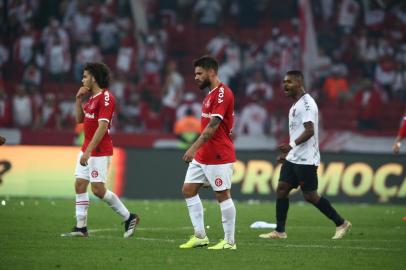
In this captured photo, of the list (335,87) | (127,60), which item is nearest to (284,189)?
(335,87)

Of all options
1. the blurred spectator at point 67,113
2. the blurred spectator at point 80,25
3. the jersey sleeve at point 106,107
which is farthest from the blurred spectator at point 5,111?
the jersey sleeve at point 106,107

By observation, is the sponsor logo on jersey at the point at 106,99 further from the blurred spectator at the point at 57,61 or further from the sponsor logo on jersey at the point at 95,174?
the blurred spectator at the point at 57,61

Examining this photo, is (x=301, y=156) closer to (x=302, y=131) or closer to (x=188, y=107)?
(x=302, y=131)

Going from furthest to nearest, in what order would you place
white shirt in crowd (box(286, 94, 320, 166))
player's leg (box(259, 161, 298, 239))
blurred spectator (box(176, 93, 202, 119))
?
1. blurred spectator (box(176, 93, 202, 119))
2. player's leg (box(259, 161, 298, 239))
3. white shirt in crowd (box(286, 94, 320, 166))

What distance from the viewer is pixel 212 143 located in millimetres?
12336

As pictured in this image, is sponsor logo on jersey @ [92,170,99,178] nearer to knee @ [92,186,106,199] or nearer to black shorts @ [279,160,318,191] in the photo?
knee @ [92,186,106,199]

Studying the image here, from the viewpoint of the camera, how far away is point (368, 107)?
28.1m

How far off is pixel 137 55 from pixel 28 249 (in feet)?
61.0

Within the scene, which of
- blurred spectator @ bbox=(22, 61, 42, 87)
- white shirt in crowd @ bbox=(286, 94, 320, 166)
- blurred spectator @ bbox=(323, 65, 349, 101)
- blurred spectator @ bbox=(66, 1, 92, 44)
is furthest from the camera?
blurred spectator @ bbox=(66, 1, 92, 44)

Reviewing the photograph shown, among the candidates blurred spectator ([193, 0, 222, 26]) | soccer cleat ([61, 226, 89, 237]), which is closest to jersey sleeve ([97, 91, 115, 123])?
soccer cleat ([61, 226, 89, 237])

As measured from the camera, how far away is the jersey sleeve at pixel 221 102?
1210 centimetres

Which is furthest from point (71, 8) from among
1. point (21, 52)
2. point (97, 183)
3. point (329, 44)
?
point (97, 183)

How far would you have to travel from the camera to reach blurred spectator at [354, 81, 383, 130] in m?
28.1

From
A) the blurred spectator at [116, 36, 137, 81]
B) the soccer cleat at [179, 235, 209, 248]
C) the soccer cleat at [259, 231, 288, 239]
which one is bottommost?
the soccer cleat at [259, 231, 288, 239]
